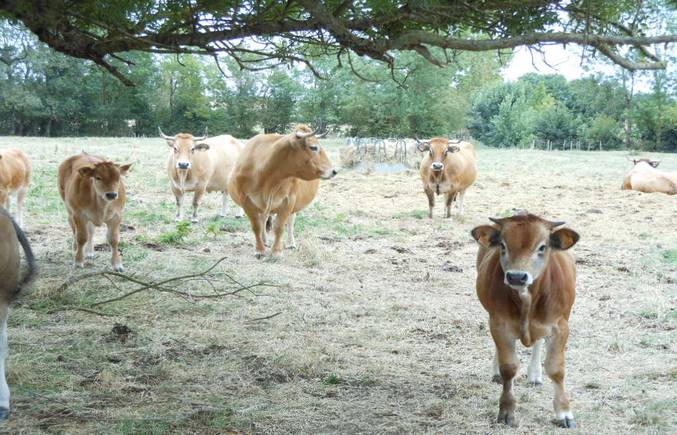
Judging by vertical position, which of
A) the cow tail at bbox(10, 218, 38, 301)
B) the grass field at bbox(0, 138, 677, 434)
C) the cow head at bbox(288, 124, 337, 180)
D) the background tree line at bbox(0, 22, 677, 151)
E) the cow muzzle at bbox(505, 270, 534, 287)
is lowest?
the grass field at bbox(0, 138, 677, 434)

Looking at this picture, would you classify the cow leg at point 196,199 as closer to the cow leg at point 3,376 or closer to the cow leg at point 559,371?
the cow leg at point 3,376

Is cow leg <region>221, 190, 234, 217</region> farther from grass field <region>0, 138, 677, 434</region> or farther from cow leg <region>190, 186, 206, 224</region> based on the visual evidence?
grass field <region>0, 138, 677, 434</region>

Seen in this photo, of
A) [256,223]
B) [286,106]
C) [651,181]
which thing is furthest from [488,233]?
[286,106]

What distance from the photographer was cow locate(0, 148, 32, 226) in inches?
433

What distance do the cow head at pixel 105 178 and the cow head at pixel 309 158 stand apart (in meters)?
2.53

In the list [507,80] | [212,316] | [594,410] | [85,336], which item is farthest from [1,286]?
[507,80]

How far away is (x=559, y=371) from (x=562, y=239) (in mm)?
854

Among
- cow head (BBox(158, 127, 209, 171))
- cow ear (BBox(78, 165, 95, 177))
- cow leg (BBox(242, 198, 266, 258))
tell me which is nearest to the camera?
cow ear (BBox(78, 165, 95, 177))

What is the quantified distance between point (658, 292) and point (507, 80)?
64137mm

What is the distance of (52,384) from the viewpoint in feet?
16.8

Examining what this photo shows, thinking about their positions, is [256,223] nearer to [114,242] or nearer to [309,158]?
[309,158]

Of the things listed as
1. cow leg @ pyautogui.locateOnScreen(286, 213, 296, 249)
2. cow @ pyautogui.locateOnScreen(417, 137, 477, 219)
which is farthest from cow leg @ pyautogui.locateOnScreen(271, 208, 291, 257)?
cow @ pyautogui.locateOnScreen(417, 137, 477, 219)

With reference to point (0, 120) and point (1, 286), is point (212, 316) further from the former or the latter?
point (0, 120)

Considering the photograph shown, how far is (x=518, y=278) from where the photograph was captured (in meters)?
4.34
